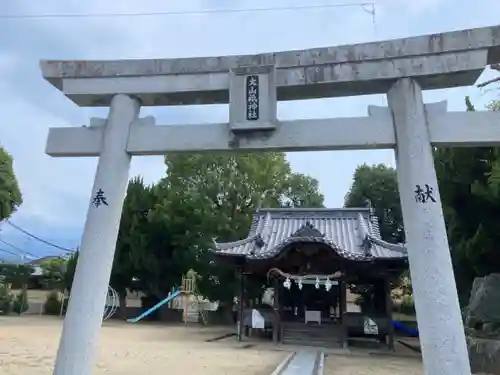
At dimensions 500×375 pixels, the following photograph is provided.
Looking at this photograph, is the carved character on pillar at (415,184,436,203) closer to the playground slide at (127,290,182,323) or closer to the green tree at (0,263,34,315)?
the playground slide at (127,290,182,323)

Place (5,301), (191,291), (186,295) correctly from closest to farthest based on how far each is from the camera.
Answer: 1. (186,295)
2. (191,291)
3. (5,301)

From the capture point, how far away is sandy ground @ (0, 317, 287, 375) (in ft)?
29.3

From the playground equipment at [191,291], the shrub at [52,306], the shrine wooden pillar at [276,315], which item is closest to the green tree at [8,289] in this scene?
the shrub at [52,306]

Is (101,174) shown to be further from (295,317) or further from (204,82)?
(295,317)

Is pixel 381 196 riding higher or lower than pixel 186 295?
higher

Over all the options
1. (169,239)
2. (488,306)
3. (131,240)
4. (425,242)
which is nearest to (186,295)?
(169,239)

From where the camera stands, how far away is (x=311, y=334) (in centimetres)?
1466

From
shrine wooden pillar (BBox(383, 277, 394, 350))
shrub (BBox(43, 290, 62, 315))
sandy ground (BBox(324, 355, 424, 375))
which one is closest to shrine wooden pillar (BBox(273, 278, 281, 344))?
sandy ground (BBox(324, 355, 424, 375))

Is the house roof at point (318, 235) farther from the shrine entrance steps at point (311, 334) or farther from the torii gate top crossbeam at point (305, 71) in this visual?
the torii gate top crossbeam at point (305, 71)

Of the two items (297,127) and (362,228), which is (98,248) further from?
(362,228)

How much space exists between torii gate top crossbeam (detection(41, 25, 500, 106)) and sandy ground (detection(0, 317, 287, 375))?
18.4ft

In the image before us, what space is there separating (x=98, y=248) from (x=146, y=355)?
7155 millimetres

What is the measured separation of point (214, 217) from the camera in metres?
24.0

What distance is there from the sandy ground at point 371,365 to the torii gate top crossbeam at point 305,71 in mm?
6650
